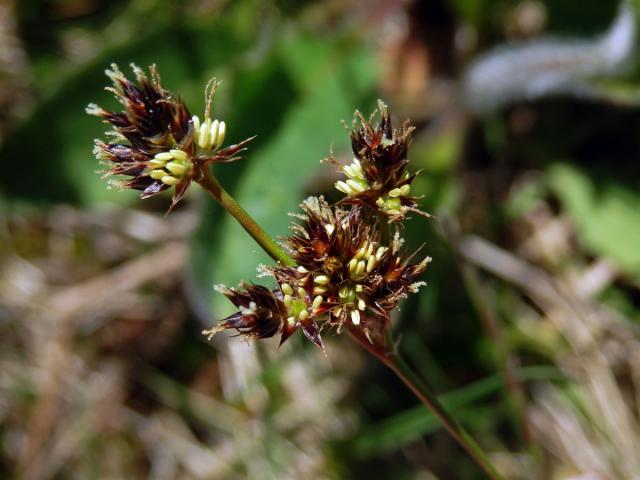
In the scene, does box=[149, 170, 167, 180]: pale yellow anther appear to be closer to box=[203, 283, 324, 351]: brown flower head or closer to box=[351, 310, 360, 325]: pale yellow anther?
box=[203, 283, 324, 351]: brown flower head

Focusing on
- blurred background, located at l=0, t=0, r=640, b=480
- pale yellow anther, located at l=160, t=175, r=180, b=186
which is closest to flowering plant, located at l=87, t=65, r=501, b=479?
pale yellow anther, located at l=160, t=175, r=180, b=186

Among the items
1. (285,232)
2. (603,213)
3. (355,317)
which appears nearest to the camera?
(355,317)

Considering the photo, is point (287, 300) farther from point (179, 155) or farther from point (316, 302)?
point (179, 155)

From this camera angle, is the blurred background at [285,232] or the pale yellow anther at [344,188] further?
the blurred background at [285,232]

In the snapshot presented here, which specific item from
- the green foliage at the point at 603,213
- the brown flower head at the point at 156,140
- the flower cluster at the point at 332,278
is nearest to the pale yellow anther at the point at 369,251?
the flower cluster at the point at 332,278

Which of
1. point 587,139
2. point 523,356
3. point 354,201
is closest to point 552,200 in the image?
point 587,139

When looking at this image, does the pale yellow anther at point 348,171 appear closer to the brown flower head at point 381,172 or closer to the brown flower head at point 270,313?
the brown flower head at point 381,172

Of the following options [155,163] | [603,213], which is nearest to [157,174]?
[155,163]
